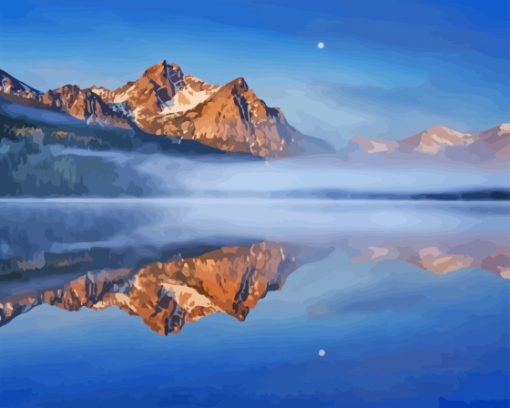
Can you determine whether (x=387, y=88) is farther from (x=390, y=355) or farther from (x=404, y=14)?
(x=390, y=355)

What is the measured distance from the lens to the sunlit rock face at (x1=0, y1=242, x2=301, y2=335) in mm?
4242

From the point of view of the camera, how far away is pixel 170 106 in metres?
11.1

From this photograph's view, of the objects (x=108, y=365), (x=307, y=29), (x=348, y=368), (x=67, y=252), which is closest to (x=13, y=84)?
(x=67, y=252)

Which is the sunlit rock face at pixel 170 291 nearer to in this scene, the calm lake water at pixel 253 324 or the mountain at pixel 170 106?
the calm lake water at pixel 253 324

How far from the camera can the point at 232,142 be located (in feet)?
34.2

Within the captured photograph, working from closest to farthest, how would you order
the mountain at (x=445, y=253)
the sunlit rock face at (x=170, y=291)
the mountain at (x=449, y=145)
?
1. the sunlit rock face at (x=170, y=291)
2. the mountain at (x=445, y=253)
3. the mountain at (x=449, y=145)

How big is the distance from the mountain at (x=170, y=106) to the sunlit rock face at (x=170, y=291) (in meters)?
2.96

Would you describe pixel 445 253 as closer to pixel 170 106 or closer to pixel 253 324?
pixel 253 324

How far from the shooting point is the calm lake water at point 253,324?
10.7 feet

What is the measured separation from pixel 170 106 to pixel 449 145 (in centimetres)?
504

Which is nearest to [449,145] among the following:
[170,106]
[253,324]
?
[170,106]

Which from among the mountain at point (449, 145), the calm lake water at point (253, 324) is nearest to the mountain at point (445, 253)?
the calm lake water at point (253, 324)

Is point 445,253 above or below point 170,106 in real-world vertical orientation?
below

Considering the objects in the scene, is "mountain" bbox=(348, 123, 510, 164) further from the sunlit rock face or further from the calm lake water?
the sunlit rock face
